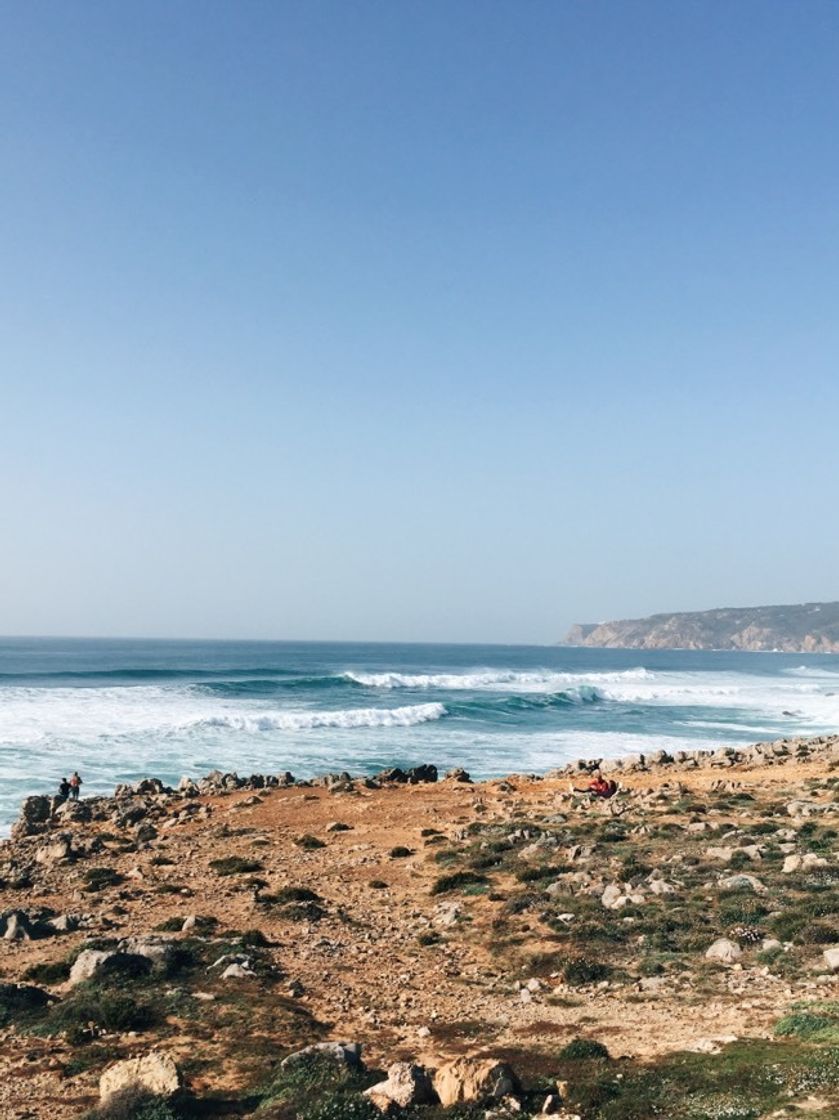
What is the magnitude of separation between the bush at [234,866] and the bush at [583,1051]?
14.2m

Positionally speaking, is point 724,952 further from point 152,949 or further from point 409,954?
point 152,949

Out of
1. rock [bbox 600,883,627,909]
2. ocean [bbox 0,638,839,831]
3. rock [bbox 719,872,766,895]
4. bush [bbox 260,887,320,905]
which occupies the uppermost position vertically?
rock [bbox 719,872,766,895]

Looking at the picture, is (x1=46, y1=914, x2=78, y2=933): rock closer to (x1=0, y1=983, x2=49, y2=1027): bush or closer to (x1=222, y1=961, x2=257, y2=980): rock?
Result: (x1=0, y1=983, x2=49, y2=1027): bush

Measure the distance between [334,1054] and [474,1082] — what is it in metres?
2.37

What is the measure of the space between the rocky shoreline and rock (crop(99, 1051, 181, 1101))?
3 centimetres

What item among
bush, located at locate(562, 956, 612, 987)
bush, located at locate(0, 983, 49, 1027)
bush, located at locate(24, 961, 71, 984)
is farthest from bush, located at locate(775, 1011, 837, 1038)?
bush, located at locate(24, 961, 71, 984)

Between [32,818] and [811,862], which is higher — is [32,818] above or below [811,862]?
below

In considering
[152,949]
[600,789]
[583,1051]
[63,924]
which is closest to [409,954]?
[152,949]

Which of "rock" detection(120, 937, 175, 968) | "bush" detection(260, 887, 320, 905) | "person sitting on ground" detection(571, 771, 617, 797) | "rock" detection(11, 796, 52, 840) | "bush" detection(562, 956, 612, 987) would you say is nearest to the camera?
"bush" detection(562, 956, 612, 987)

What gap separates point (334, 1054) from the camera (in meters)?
11.0

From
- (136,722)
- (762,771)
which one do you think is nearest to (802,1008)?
(762,771)

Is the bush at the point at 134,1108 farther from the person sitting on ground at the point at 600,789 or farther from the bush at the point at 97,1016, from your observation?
the person sitting on ground at the point at 600,789

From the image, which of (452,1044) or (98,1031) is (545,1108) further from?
(98,1031)

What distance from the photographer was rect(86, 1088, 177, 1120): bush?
9773 mm
